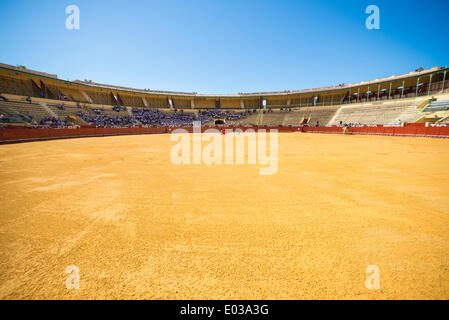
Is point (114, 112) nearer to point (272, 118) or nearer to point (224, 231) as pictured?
point (272, 118)

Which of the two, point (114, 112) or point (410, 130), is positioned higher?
point (114, 112)

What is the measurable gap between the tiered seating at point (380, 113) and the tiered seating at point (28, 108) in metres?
43.6

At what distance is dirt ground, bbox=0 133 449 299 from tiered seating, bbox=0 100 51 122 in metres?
25.8

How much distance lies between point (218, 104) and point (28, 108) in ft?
121

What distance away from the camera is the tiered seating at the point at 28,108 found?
2110 cm

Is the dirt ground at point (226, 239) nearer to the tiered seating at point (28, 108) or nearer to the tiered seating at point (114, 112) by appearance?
the tiered seating at point (28, 108)

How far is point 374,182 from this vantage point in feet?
13.7

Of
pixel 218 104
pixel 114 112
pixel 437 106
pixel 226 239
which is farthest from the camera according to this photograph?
pixel 218 104

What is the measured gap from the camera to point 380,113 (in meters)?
28.6

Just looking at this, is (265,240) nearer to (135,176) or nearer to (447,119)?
(135,176)

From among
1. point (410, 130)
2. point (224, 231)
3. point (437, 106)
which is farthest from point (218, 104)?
point (224, 231)

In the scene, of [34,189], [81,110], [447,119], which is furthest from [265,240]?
[81,110]

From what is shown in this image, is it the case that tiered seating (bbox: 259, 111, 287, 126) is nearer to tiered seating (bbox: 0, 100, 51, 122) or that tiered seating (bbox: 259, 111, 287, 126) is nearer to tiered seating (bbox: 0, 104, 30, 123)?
tiered seating (bbox: 0, 100, 51, 122)
